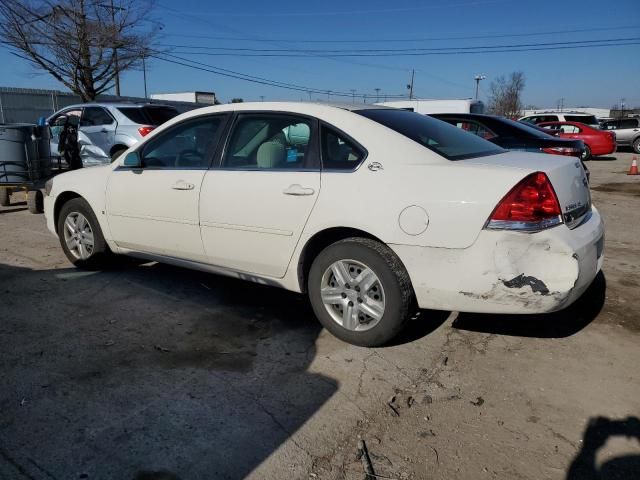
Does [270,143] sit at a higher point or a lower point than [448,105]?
lower

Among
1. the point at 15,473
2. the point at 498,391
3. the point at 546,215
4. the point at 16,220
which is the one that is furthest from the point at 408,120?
the point at 16,220

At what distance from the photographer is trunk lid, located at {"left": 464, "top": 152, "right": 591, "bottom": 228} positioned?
2979mm

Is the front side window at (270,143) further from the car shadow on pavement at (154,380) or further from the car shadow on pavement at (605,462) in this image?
the car shadow on pavement at (605,462)

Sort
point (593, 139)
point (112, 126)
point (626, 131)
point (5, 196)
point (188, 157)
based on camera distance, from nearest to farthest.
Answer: point (188, 157)
point (5, 196)
point (112, 126)
point (593, 139)
point (626, 131)

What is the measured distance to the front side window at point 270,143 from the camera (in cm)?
354

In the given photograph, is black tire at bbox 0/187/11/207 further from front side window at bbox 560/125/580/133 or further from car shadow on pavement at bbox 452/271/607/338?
front side window at bbox 560/125/580/133

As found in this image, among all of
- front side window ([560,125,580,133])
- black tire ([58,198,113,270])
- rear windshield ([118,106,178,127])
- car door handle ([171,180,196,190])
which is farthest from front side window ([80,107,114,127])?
front side window ([560,125,580,133])

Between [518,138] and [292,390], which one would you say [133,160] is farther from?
[518,138]

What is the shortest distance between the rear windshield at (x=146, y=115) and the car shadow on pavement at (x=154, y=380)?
21.5 ft

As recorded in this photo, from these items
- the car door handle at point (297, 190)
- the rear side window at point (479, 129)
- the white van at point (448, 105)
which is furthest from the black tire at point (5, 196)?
the white van at point (448, 105)

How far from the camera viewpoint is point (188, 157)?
13.6 ft

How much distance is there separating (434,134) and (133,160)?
2.47 m

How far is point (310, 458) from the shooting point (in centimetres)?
233

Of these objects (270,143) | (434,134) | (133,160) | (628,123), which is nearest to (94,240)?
(133,160)
